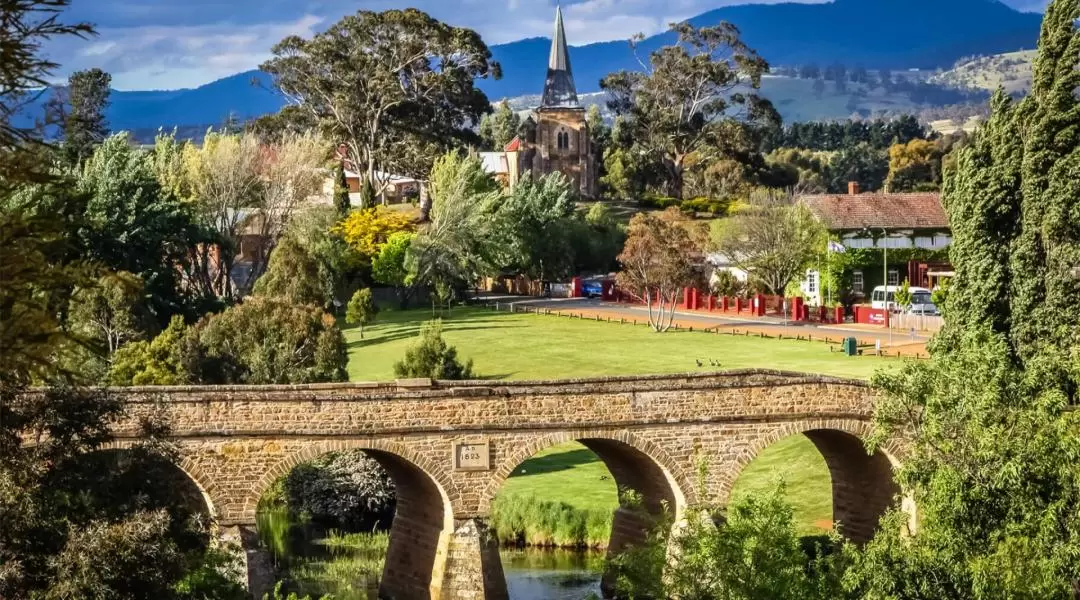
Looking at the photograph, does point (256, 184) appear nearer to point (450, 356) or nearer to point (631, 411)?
point (450, 356)

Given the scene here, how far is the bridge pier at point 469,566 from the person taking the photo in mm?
31672

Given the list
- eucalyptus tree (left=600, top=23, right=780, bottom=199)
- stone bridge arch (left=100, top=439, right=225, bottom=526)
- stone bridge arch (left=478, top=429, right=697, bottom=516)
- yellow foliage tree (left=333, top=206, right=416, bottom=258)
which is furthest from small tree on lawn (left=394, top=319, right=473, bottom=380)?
eucalyptus tree (left=600, top=23, right=780, bottom=199)

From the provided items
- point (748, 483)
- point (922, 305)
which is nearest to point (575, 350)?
point (922, 305)

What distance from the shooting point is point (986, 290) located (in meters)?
35.5

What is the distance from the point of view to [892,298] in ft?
228

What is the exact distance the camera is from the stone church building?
118 meters

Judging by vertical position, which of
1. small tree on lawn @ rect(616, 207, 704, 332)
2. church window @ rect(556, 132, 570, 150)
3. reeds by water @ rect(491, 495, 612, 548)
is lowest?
reeds by water @ rect(491, 495, 612, 548)

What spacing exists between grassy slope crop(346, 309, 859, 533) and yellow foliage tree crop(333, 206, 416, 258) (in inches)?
227

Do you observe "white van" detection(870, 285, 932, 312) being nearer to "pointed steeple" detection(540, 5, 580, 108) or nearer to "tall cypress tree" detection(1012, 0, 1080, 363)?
"tall cypress tree" detection(1012, 0, 1080, 363)

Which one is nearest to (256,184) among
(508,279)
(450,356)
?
(508,279)

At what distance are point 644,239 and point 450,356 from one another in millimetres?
16313

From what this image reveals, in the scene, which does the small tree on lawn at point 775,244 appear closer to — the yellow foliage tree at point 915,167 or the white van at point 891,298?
the white van at point 891,298

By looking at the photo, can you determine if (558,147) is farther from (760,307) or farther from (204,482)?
(204,482)

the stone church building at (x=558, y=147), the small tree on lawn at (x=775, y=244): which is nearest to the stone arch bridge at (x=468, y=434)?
the small tree on lawn at (x=775, y=244)
